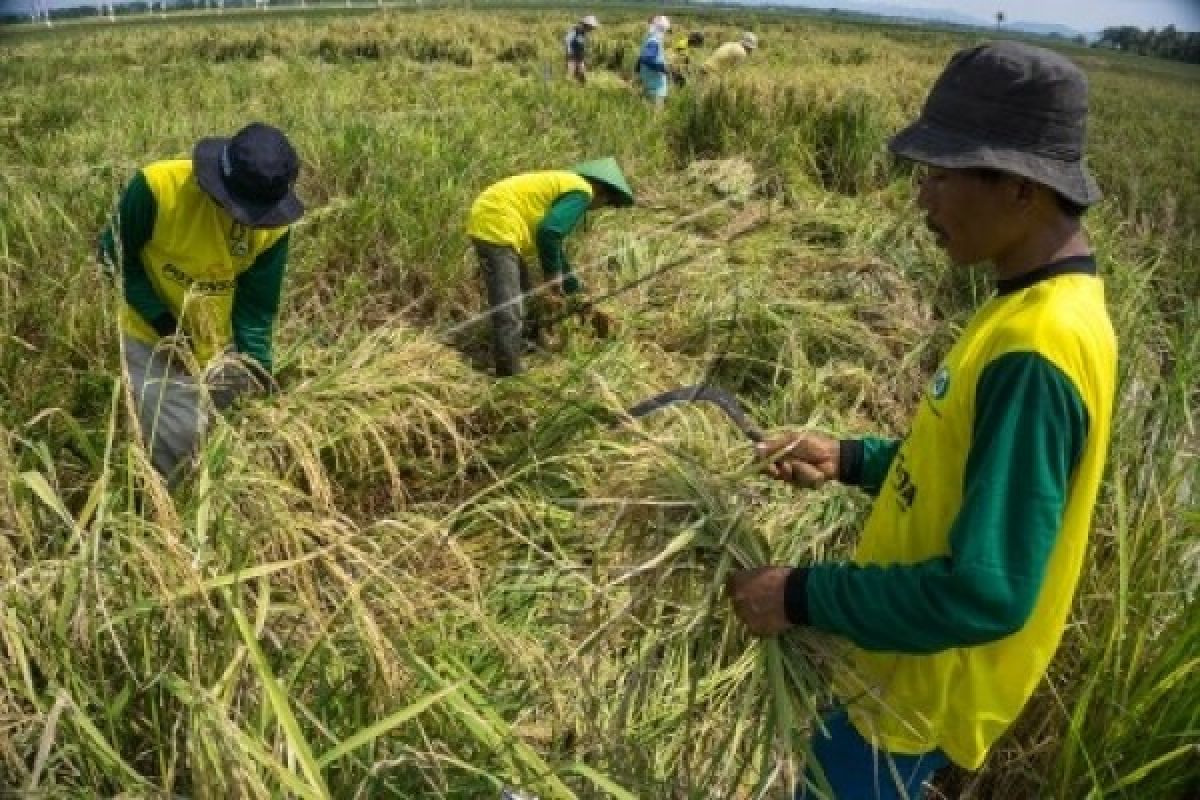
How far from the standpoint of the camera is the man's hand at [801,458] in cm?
154

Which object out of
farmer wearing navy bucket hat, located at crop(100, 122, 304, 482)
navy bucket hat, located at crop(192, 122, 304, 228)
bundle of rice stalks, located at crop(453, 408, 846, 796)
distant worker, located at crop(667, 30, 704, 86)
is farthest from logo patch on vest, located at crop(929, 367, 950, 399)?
distant worker, located at crop(667, 30, 704, 86)

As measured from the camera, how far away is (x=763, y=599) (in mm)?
1288

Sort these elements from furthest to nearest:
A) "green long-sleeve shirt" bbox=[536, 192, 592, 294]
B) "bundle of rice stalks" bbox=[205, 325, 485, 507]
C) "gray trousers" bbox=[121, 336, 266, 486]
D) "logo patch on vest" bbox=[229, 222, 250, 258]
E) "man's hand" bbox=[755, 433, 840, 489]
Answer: "green long-sleeve shirt" bbox=[536, 192, 592, 294], "logo patch on vest" bbox=[229, 222, 250, 258], "bundle of rice stalks" bbox=[205, 325, 485, 507], "gray trousers" bbox=[121, 336, 266, 486], "man's hand" bbox=[755, 433, 840, 489]

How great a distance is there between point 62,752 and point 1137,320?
330 centimetres

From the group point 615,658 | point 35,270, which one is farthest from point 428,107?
point 615,658

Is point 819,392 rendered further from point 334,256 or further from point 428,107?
point 428,107

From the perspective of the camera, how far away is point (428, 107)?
8289 mm

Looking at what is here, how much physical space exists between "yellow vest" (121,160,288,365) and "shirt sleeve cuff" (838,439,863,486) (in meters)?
1.94

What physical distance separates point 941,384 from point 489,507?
1.65m

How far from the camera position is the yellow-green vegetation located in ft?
4.33

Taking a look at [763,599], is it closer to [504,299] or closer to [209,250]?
[209,250]

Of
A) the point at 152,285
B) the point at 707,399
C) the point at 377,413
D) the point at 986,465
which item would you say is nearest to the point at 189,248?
the point at 152,285

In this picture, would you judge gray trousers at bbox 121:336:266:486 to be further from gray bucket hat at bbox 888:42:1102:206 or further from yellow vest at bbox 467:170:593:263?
yellow vest at bbox 467:170:593:263

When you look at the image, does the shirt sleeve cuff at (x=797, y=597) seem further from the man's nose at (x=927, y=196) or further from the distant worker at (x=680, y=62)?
the distant worker at (x=680, y=62)
